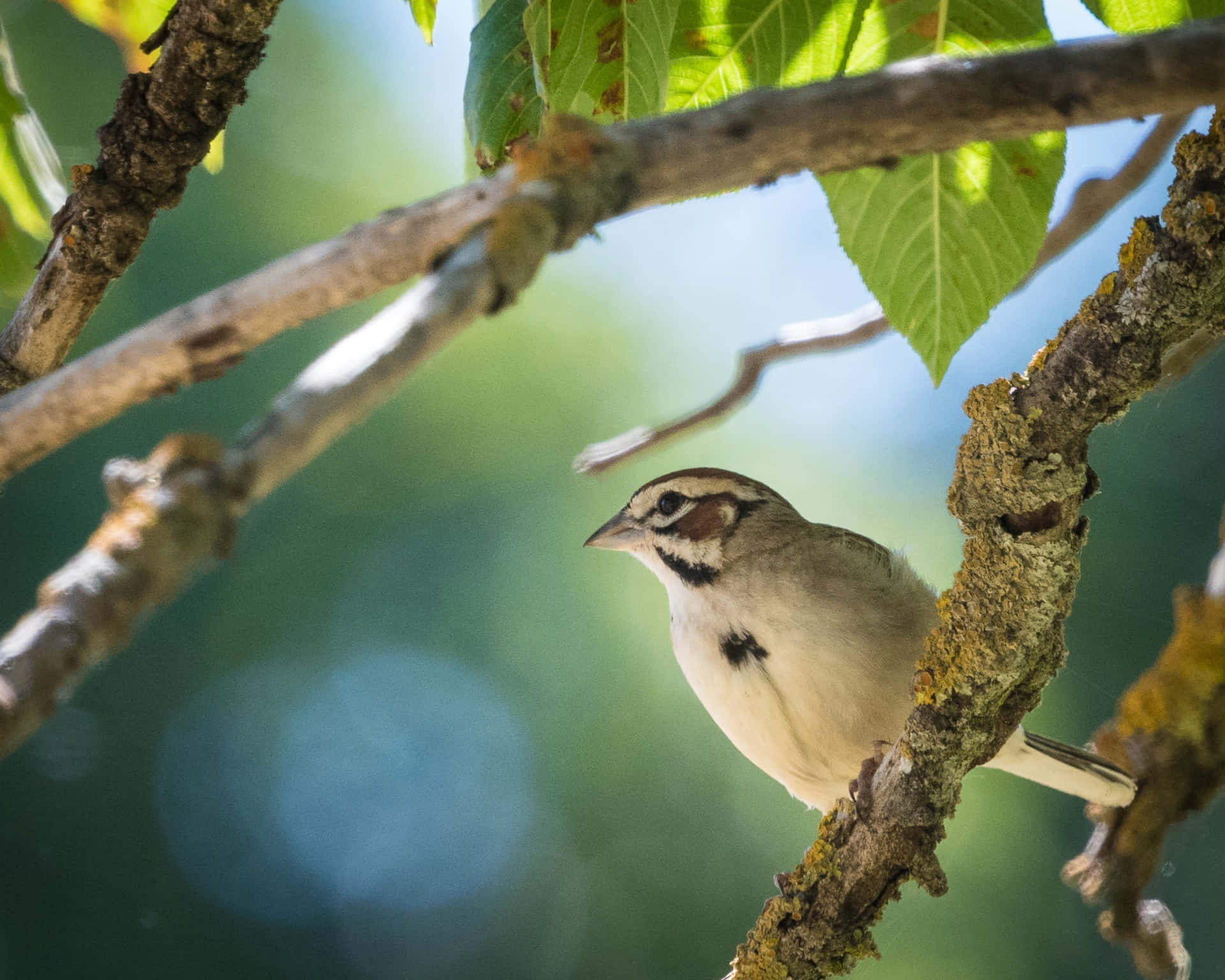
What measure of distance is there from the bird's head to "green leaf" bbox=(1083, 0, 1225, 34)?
54.8 inches

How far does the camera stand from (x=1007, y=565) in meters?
1.52

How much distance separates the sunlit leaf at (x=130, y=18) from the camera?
5.68 ft

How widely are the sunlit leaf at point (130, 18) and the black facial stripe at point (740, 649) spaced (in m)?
1.48

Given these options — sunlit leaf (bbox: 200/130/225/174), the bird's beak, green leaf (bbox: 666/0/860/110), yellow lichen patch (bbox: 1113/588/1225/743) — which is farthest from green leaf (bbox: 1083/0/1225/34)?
the bird's beak

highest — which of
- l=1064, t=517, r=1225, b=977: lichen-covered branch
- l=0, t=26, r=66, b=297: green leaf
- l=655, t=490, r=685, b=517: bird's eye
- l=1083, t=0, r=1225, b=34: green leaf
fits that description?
l=1083, t=0, r=1225, b=34: green leaf

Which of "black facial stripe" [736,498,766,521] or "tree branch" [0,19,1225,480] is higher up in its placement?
"black facial stripe" [736,498,766,521]

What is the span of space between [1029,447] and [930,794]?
23.2 inches

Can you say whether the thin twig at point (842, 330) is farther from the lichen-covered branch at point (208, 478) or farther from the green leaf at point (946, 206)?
the lichen-covered branch at point (208, 478)

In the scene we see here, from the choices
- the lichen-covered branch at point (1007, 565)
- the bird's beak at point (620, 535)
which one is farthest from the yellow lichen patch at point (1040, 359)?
the bird's beak at point (620, 535)

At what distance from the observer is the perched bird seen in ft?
7.71

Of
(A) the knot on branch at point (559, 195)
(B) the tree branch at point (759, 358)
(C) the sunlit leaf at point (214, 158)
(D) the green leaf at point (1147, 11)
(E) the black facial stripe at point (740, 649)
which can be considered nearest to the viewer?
(A) the knot on branch at point (559, 195)

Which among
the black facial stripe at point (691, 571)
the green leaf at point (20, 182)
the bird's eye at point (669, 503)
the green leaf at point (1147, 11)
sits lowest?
the green leaf at point (20, 182)

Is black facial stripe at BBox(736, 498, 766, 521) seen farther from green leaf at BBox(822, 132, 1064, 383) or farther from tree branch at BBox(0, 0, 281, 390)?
tree branch at BBox(0, 0, 281, 390)

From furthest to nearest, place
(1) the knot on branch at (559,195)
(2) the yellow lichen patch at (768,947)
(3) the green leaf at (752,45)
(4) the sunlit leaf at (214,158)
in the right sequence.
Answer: (2) the yellow lichen patch at (768,947), (4) the sunlit leaf at (214,158), (3) the green leaf at (752,45), (1) the knot on branch at (559,195)
